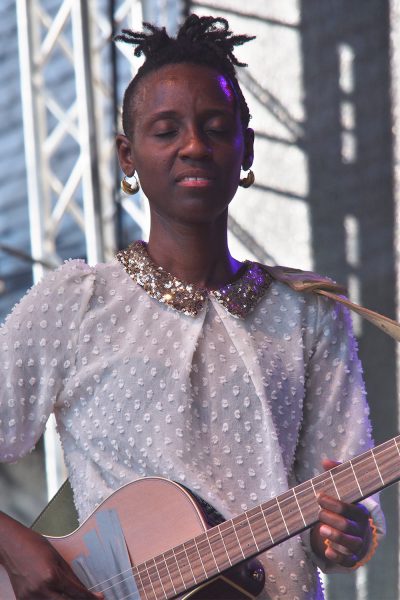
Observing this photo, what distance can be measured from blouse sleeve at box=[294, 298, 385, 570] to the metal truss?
214 centimetres

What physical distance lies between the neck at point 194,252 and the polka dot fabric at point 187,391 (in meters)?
0.07

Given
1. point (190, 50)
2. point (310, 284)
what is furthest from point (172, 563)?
point (190, 50)

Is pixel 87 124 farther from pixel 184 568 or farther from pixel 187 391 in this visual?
pixel 184 568

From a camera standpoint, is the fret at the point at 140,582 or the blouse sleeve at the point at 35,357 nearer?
the fret at the point at 140,582

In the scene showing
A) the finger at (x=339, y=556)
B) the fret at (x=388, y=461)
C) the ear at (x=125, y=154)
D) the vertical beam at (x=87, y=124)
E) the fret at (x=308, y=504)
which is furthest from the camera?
the vertical beam at (x=87, y=124)

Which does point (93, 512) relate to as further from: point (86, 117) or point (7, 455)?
point (86, 117)

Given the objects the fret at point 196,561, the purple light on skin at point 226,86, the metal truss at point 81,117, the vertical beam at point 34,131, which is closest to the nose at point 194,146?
the purple light on skin at point 226,86

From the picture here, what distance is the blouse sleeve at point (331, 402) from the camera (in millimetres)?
2131

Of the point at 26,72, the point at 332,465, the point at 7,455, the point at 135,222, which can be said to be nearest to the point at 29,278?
the point at 135,222

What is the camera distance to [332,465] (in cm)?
178

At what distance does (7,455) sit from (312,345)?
0.63 m

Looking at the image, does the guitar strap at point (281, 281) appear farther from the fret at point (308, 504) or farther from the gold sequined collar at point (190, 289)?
the fret at point (308, 504)

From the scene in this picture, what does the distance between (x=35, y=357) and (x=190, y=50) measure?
26.6 inches

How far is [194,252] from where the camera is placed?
2.17 metres
